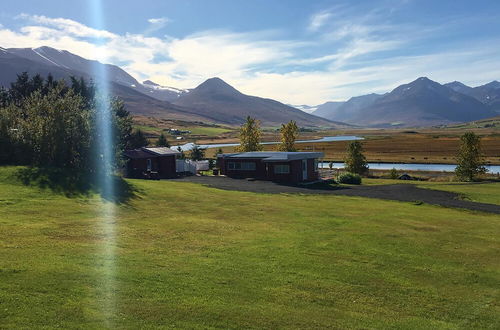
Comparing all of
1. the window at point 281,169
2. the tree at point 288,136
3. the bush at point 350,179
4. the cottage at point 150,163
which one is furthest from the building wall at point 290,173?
the tree at point 288,136

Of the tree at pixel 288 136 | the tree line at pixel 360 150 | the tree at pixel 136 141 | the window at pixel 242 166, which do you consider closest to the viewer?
the window at pixel 242 166

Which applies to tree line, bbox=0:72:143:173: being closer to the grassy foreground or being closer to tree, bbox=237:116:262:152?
the grassy foreground

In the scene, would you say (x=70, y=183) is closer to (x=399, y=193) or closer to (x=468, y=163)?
(x=399, y=193)

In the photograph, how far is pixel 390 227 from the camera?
25.0 metres

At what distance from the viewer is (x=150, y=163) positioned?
2377 inches

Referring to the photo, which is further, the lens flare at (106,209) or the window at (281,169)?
the window at (281,169)

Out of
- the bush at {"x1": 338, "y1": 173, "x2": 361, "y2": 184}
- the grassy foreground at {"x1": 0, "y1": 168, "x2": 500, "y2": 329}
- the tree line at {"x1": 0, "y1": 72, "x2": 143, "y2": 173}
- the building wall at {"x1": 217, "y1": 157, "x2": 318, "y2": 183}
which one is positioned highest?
the tree line at {"x1": 0, "y1": 72, "x2": 143, "y2": 173}

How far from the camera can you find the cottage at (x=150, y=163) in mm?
57469

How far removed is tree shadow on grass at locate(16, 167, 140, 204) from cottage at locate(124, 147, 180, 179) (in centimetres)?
2171

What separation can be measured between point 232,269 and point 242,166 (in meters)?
44.1

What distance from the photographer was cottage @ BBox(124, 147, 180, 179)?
5747cm

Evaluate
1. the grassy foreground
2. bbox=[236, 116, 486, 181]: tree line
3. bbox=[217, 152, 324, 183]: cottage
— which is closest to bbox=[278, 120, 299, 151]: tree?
bbox=[236, 116, 486, 181]: tree line

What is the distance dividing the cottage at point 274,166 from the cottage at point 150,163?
7847mm

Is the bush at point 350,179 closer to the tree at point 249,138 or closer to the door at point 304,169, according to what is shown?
the door at point 304,169
